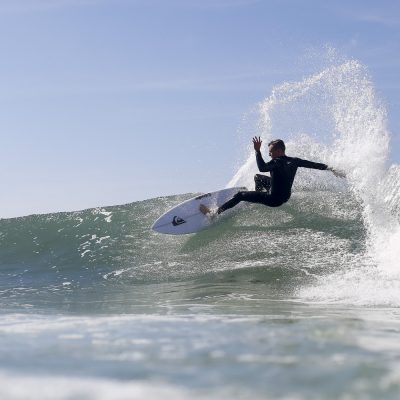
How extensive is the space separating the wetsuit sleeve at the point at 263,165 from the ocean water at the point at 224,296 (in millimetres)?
1868

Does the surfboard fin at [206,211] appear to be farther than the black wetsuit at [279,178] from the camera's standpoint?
Yes

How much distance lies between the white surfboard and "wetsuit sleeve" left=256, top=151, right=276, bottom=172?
8.07ft

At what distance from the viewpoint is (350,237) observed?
1225 centimetres

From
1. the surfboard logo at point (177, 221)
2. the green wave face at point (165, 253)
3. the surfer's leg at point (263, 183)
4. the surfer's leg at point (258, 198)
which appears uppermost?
the surfer's leg at point (263, 183)

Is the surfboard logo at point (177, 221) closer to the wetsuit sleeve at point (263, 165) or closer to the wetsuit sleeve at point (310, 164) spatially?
the wetsuit sleeve at point (263, 165)

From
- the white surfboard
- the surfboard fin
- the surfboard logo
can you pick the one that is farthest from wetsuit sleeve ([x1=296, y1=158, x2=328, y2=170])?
the surfboard logo

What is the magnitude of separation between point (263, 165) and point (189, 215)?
3.12 m

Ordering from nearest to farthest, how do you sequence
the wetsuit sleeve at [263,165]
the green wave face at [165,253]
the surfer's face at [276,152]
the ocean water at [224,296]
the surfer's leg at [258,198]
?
1. the ocean water at [224,296]
2. the wetsuit sleeve at [263,165]
3. the green wave face at [165,253]
4. the surfer's face at [276,152]
5. the surfer's leg at [258,198]

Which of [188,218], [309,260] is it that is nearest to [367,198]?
[309,260]

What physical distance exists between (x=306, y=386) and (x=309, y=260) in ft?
27.7

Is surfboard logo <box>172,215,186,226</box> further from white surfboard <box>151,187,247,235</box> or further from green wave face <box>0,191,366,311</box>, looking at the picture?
green wave face <box>0,191,366,311</box>

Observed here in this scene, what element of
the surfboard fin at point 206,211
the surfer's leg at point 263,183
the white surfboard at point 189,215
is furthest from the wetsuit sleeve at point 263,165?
the surfboard fin at point 206,211

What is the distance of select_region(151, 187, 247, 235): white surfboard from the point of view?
1234 centimetres

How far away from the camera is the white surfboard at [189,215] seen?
1234 centimetres
